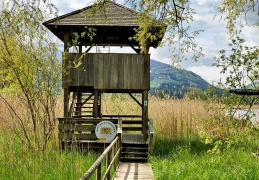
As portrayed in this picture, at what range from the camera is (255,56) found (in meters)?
7.98

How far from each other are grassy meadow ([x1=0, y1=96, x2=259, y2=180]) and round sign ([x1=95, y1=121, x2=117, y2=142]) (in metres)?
1.28

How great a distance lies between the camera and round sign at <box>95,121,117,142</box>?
1439 cm

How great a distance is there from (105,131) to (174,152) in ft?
8.86

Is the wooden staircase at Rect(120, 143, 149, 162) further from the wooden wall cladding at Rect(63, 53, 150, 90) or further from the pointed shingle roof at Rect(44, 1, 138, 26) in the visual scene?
the pointed shingle roof at Rect(44, 1, 138, 26)

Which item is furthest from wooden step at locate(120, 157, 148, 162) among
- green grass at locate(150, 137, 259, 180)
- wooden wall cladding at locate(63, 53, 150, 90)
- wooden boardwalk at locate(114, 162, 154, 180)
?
wooden wall cladding at locate(63, 53, 150, 90)

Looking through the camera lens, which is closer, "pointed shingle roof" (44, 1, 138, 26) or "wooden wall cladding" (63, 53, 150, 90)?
"pointed shingle roof" (44, 1, 138, 26)

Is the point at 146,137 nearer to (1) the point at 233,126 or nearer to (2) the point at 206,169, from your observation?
(2) the point at 206,169

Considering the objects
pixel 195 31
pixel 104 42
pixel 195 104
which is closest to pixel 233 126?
pixel 195 31

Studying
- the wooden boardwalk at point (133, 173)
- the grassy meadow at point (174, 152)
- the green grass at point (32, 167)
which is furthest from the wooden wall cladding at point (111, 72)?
the green grass at point (32, 167)

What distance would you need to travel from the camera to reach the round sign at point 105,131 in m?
14.4

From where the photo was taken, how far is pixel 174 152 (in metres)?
13.4

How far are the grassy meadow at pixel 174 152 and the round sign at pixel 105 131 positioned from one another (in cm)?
128

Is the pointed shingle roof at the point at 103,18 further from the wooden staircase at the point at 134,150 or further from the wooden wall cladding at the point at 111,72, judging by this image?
the wooden staircase at the point at 134,150

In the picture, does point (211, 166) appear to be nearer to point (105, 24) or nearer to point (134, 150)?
point (134, 150)
